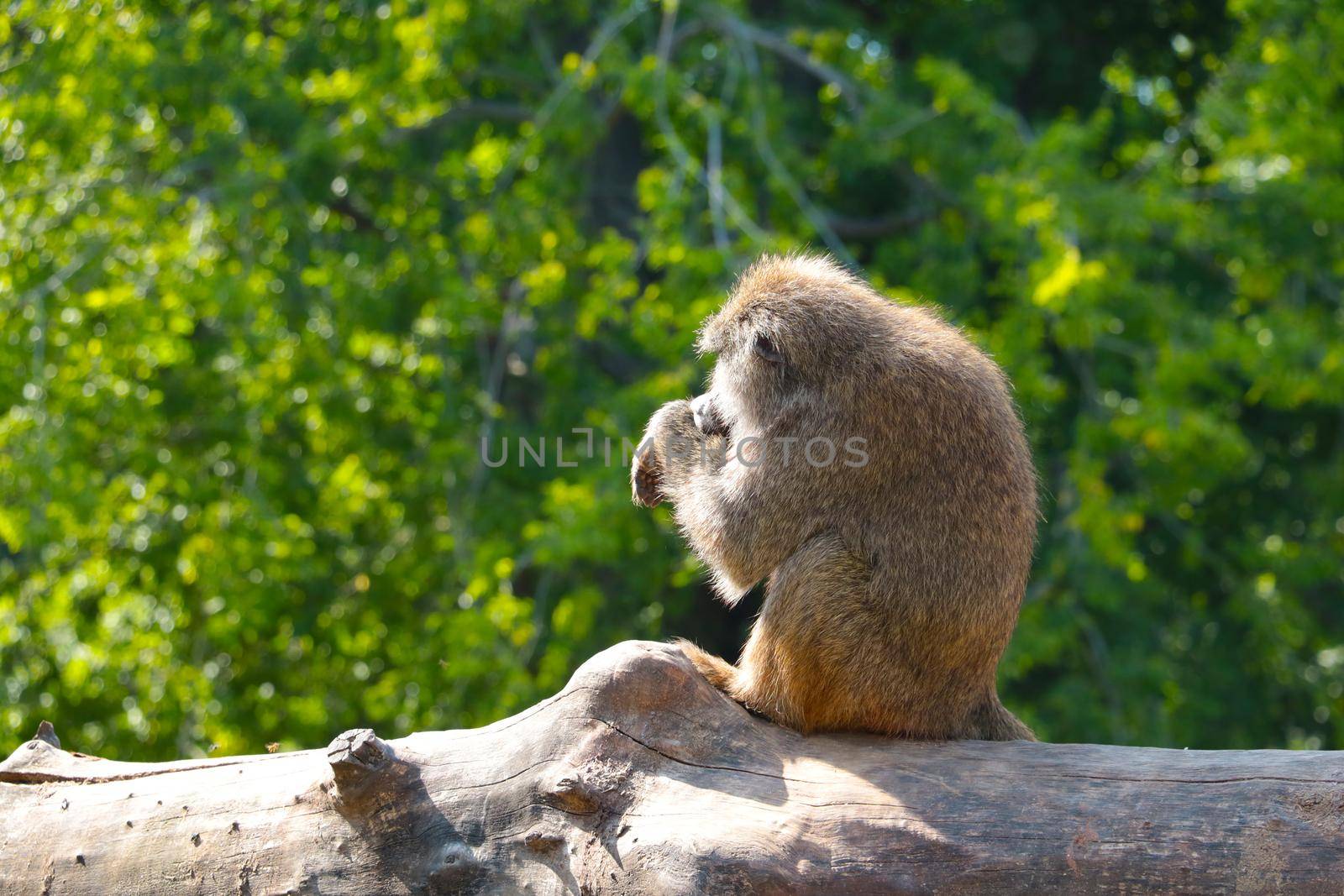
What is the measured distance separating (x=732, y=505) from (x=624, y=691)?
88 centimetres

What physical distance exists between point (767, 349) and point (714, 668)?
1.15m

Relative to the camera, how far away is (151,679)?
9203 mm

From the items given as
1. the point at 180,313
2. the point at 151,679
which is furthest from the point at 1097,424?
the point at 151,679

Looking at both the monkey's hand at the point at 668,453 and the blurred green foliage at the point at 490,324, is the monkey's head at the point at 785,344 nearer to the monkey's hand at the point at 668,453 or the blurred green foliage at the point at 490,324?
the monkey's hand at the point at 668,453

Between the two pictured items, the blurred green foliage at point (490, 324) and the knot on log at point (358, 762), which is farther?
the blurred green foliage at point (490, 324)

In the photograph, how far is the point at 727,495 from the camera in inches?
176

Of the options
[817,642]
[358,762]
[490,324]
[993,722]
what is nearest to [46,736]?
[358,762]

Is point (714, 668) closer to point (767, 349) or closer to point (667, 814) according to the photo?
point (667, 814)

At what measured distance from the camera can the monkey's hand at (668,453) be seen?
480 centimetres

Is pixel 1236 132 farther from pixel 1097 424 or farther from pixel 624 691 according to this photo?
pixel 624 691

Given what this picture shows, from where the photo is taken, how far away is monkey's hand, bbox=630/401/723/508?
189 inches

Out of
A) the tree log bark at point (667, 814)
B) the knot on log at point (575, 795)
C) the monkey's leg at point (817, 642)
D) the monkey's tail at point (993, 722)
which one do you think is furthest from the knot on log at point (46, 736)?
the monkey's tail at point (993, 722)

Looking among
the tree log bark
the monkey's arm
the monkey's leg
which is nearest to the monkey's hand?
the monkey's arm

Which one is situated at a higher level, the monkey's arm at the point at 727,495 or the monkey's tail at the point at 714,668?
the monkey's arm at the point at 727,495
